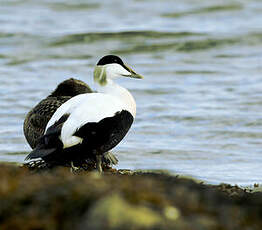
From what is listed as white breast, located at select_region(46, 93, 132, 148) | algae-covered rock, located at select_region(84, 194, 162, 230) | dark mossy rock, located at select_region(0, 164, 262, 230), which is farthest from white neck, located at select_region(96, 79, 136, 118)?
algae-covered rock, located at select_region(84, 194, 162, 230)

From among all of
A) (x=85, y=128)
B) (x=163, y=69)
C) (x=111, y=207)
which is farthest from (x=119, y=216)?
(x=163, y=69)

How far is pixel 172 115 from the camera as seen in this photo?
11.5 meters

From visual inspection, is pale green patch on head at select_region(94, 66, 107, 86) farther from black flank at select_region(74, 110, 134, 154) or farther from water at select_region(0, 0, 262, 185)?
water at select_region(0, 0, 262, 185)

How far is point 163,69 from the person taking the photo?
15406mm

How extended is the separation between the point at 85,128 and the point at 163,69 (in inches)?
368

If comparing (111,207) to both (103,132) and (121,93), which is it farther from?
(121,93)

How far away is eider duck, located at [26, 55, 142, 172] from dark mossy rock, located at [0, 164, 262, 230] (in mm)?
2250

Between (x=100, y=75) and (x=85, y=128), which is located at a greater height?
(x=100, y=75)

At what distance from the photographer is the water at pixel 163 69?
932 cm

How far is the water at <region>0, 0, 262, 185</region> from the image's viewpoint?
932 centimetres

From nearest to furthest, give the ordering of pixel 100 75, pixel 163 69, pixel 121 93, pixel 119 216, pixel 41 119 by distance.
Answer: pixel 119 216
pixel 121 93
pixel 100 75
pixel 41 119
pixel 163 69

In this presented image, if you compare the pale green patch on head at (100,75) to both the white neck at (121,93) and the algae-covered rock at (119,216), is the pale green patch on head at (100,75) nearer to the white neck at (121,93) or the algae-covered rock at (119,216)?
the white neck at (121,93)

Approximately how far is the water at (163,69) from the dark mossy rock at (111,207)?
4117mm

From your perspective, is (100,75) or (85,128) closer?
(85,128)
